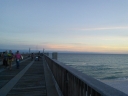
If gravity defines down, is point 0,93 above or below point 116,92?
below

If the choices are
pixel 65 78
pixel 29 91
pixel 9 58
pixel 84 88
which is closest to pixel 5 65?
pixel 9 58

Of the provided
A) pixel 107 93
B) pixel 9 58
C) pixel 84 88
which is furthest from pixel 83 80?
pixel 9 58

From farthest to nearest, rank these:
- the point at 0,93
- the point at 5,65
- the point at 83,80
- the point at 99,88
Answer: the point at 5,65, the point at 0,93, the point at 83,80, the point at 99,88

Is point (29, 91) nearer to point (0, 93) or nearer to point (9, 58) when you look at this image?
point (0, 93)

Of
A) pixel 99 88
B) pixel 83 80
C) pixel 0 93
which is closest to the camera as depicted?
pixel 99 88

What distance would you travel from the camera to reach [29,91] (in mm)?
8664

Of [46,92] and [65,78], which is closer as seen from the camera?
[65,78]

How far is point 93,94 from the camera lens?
3344 mm

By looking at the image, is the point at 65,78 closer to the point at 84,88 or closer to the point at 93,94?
the point at 84,88

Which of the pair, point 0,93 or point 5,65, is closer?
point 0,93

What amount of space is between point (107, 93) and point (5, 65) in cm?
1954

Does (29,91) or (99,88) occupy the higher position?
(99,88)

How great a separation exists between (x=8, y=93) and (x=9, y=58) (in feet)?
36.2

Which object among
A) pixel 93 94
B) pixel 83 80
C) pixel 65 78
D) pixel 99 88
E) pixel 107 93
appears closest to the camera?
pixel 107 93
